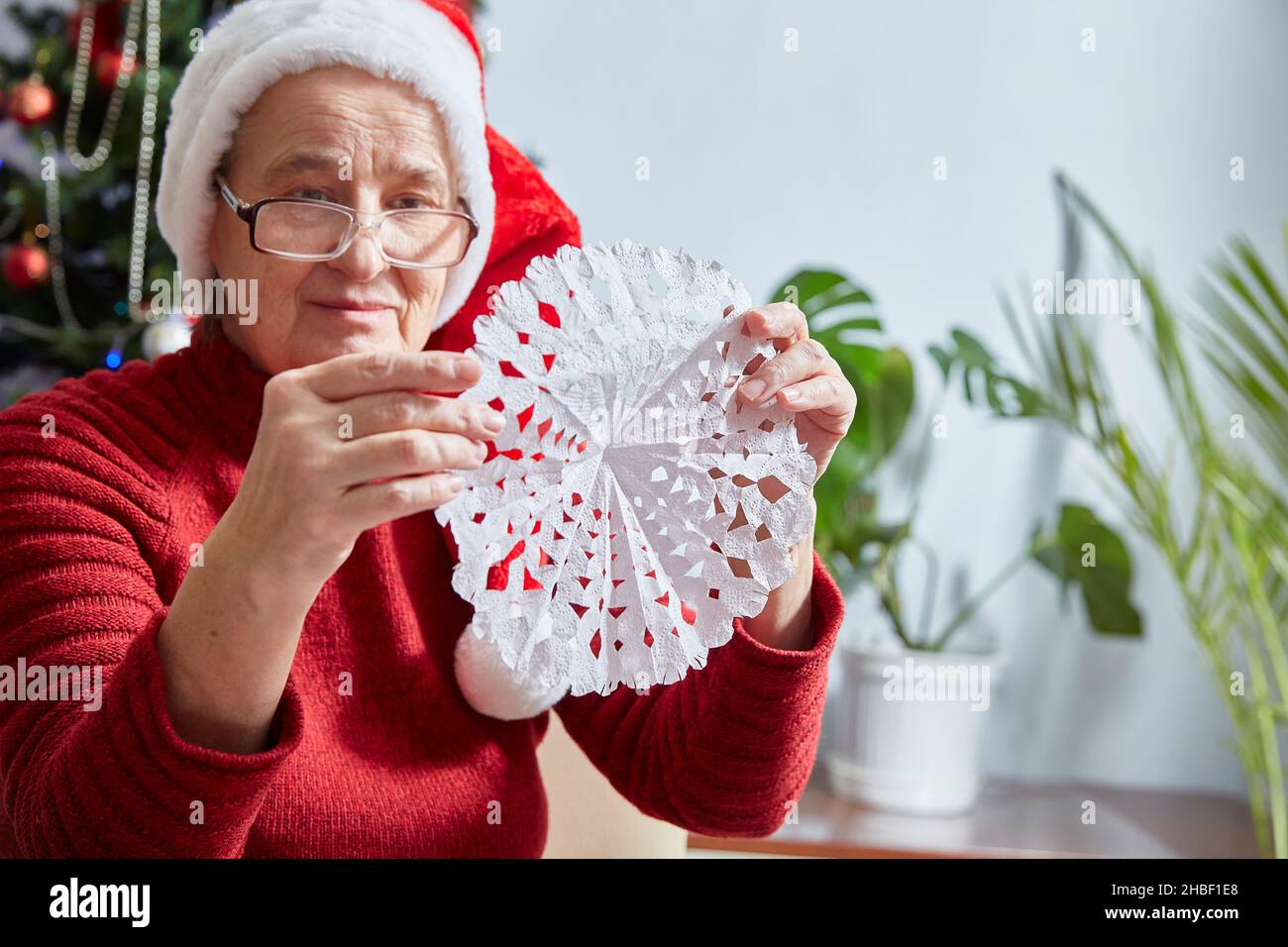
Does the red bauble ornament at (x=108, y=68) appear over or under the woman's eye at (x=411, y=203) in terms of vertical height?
over

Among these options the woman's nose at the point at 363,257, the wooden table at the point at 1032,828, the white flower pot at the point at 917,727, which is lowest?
the wooden table at the point at 1032,828

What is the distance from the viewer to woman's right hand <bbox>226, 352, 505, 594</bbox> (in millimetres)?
575

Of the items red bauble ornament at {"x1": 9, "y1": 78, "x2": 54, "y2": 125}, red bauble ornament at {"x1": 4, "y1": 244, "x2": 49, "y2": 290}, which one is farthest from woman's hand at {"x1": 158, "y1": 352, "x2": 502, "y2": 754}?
red bauble ornament at {"x1": 9, "y1": 78, "x2": 54, "y2": 125}

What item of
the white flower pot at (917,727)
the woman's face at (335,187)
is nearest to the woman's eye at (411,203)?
the woman's face at (335,187)

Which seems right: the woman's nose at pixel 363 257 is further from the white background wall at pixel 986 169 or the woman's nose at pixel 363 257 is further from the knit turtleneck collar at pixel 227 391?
the white background wall at pixel 986 169

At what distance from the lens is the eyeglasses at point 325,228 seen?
851 millimetres

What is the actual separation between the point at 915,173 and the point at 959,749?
124cm

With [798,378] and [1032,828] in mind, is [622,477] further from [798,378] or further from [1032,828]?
[1032,828]

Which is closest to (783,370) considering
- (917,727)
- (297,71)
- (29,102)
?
(297,71)

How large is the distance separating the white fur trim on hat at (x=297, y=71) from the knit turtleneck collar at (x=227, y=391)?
0.10 meters
